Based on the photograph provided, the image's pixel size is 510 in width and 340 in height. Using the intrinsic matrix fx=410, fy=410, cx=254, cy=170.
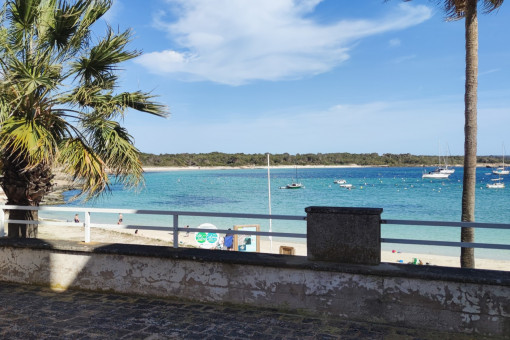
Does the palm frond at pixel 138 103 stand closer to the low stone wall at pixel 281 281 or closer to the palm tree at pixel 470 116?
the low stone wall at pixel 281 281

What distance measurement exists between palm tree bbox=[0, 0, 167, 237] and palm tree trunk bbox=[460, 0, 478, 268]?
5.73m

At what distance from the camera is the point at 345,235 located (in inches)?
198

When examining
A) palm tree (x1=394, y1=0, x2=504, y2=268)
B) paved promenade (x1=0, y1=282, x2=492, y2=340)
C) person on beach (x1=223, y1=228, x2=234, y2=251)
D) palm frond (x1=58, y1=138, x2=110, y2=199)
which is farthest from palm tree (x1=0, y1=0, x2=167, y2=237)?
person on beach (x1=223, y1=228, x2=234, y2=251)

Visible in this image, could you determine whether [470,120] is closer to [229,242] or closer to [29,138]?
[29,138]

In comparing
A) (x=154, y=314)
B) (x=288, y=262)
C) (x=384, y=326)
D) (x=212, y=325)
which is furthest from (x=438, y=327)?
(x=154, y=314)

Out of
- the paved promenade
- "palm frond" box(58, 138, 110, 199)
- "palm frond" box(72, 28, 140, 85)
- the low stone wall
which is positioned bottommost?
the paved promenade

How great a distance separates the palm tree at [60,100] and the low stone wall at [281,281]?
1.20 m

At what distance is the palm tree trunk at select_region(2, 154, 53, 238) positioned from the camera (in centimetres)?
725

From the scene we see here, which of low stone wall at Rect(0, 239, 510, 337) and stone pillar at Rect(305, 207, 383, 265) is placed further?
stone pillar at Rect(305, 207, 383, 265)

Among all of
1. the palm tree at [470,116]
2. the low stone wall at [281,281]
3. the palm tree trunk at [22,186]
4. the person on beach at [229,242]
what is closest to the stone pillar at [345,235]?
the low stone wall at [281,281]

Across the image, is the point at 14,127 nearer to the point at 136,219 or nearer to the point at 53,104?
the point at 53,104

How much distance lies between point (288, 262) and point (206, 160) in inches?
7680

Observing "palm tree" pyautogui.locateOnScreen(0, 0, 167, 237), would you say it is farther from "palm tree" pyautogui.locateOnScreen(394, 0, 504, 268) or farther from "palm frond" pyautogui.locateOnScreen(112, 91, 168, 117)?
"palm tree" pyautogui.locateOnScreen(394, 0, 504, 268)

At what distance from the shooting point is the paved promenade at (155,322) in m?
4.42
